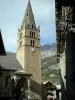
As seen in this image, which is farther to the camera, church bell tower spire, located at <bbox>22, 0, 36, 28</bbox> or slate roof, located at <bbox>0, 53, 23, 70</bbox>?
church bell tower spire, located at <bbox>22, 0, 36, 28</bbox>

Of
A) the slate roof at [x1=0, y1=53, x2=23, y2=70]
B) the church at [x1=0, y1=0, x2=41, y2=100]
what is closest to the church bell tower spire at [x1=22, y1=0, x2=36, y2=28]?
the church at [x1=0, y1=0, x2=41, y2=100]

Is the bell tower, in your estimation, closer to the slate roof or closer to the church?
the church

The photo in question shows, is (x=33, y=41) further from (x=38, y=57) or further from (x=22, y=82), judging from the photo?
(x=22, y=82)

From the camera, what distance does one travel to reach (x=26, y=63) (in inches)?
2874

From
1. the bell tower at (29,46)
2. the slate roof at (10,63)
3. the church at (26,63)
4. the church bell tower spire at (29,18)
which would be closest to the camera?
the church at (26,63)

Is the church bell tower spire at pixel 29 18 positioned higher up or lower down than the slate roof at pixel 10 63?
higher up

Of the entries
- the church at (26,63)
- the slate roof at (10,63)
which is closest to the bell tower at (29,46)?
the church at (26,63)

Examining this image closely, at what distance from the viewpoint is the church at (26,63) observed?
220ft

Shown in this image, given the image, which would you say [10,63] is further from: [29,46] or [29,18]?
[29,18]

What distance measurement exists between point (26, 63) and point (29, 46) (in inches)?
198

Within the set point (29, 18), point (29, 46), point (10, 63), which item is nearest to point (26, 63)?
point (10, 63)

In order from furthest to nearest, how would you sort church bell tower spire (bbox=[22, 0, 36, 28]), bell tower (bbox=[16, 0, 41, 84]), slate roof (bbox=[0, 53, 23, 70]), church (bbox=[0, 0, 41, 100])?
church bell tower spire (bbox=[22, 0, 36, 28]) → bell tower (bbox=[16, 0, 41, 84]) → slate roof (bbox=[0, 53, 23, 70]) → church (bbox=[0, 0, 41, 100])

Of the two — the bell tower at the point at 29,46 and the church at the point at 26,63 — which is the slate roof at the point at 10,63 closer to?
the church at the point at 26,63

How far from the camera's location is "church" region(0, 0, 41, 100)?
220ft
